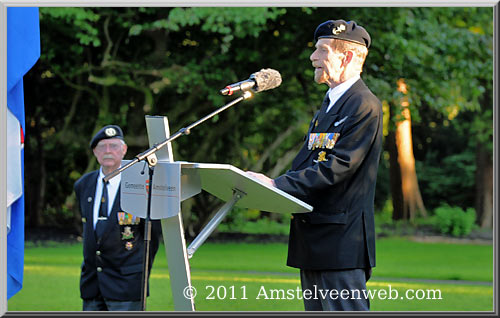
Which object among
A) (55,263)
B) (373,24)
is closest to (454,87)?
(373,24)

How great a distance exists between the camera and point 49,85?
56.0ft

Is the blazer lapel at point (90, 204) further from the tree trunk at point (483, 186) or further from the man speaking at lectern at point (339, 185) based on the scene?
the tree trunk at point (483, 186)

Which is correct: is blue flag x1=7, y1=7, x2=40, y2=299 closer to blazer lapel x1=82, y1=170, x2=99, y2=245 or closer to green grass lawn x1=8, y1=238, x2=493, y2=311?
blazer lapel x1=82, y1=170, x2=99, y2=245

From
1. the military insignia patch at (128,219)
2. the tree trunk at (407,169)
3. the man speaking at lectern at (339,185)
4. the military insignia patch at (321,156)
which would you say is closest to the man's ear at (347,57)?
the man speaking at lectern at (339,185)

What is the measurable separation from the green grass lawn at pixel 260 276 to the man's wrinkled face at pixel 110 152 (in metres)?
1.12

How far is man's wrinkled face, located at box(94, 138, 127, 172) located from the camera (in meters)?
5.62

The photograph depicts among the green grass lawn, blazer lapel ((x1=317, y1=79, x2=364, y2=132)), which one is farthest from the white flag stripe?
blazer lapel ((x1=317, y1=79, x2=364, y2=132))

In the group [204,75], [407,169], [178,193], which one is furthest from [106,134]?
[407,169]

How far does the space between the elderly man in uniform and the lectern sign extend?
5.38ft

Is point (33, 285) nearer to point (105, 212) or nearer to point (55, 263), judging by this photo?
point (55, 263)

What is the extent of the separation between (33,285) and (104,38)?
20.4 feet

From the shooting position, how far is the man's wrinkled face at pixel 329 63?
412 cm

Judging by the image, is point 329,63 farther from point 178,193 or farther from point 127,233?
point 127,233

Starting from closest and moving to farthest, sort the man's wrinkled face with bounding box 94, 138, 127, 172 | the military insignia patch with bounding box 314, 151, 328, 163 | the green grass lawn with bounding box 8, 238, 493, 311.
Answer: the military insignia patch with bounding box 314, 151, 328, 163 < the man's wrinkled face with bounding box 94, 138, 127, 172 < the green grass lawn with bounding box 8, 238, 493, 311
